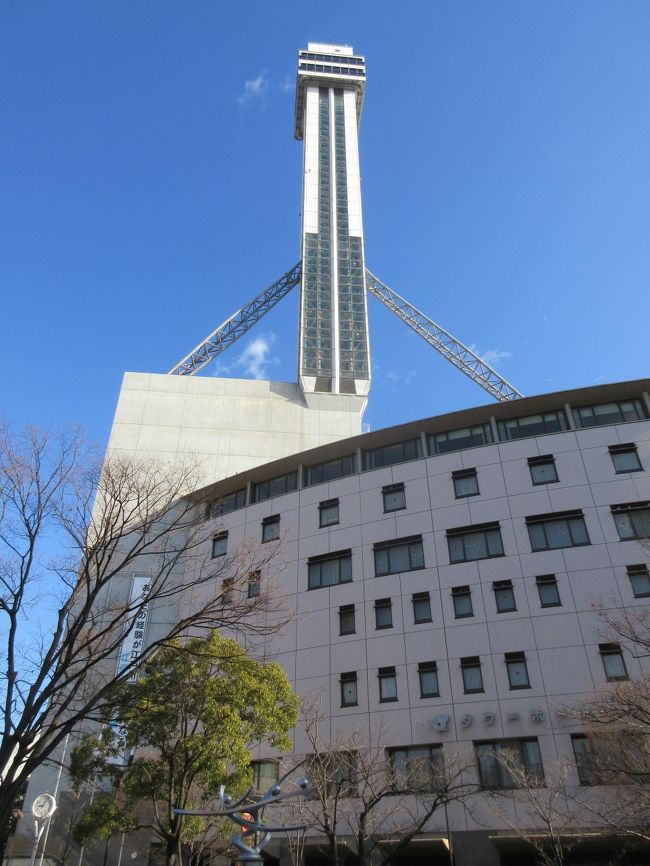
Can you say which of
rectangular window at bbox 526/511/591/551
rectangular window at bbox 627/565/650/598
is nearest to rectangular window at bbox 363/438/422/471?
rectangular window at bbox 526/511/591/551

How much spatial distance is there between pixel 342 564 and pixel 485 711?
9409mm

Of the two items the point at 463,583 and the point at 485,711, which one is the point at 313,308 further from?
the point at 485,711

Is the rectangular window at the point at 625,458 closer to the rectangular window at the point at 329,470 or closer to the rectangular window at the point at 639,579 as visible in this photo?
the rectangular window at the point at 639,579

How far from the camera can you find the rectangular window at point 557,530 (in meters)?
28.0

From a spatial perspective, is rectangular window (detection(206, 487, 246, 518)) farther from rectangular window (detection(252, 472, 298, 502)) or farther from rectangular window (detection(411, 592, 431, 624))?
rectangular window (detection(411, 592, 431, 624))

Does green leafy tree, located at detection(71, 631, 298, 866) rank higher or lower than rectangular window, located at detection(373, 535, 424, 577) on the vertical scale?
lower

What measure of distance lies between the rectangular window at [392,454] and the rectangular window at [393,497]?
4.98ft

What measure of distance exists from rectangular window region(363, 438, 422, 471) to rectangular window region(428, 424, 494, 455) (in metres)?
0.83

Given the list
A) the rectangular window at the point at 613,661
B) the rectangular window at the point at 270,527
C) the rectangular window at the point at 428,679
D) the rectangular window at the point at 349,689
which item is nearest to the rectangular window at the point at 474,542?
the rectangular window at the point at 428,679

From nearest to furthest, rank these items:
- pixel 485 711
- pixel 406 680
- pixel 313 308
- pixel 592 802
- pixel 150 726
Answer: pixel 150 726
pixel 592 802
pixel 485 711
pixel 406 680
pixel 313 308

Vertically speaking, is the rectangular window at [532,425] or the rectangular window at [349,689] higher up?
the rectangular window at [532,425]

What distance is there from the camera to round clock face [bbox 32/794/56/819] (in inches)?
997

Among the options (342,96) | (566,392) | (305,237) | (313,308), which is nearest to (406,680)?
(566,392)

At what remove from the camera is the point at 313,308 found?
160ft
